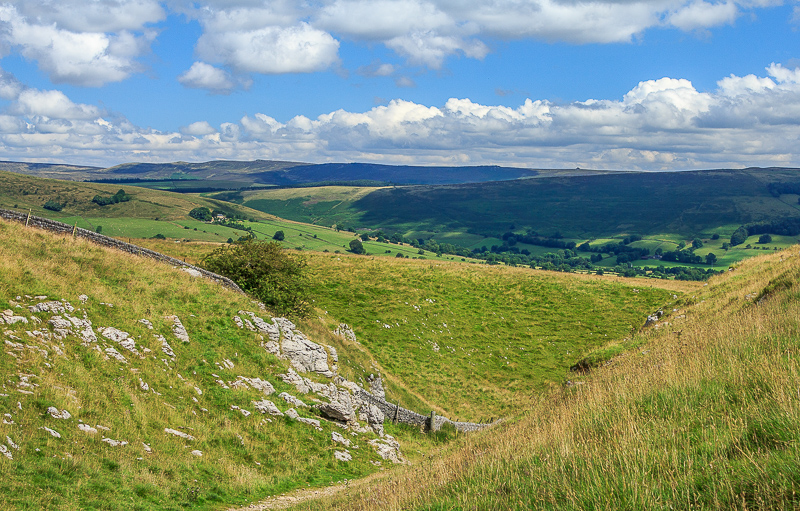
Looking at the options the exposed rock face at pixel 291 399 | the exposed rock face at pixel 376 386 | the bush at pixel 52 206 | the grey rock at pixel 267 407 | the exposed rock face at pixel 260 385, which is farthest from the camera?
the bush at pixel 52 206

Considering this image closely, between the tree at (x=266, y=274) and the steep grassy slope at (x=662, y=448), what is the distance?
20785 mm

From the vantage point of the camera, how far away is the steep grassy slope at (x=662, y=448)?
18.3ft

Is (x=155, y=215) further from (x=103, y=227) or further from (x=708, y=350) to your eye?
(x=708, y=350)

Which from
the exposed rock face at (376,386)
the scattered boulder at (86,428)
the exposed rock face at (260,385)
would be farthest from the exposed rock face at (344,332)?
the scattered boulder at (86,428)

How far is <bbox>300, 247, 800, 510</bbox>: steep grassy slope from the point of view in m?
5.57

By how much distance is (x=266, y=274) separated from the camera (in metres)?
32.4

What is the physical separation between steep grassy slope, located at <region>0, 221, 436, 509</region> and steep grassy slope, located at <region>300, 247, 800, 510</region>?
514 cm

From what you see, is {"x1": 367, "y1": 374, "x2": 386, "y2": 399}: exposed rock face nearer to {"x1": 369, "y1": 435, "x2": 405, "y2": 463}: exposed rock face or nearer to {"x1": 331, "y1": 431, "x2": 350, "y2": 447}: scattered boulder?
{"x1": 369, "y1": 435, "x2": 405, "y2": 463}: exposed rock face

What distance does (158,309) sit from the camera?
2131cm

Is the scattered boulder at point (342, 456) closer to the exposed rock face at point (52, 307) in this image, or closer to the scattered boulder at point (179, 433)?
the scattered boulder at point (179, 433)

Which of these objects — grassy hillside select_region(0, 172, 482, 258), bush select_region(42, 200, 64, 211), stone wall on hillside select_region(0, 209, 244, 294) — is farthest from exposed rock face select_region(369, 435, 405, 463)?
bush select_region(42, 200, 64, 211)

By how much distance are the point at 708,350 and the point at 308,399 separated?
15.1 meters

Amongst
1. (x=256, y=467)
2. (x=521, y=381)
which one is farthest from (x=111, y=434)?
(x=521, y=381)

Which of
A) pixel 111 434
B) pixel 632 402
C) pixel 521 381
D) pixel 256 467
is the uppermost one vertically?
pixel 632 402
